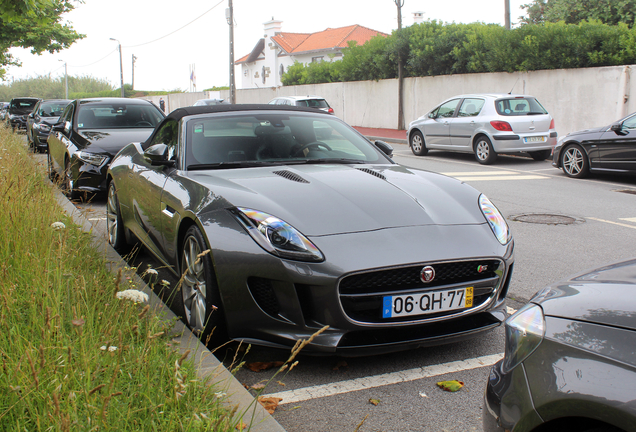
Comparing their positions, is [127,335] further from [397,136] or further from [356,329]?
[397,136]

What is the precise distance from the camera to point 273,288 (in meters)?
3.09

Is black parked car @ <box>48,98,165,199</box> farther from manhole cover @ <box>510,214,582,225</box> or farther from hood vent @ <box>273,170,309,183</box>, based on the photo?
manhole cover @ <box>510,214,582,225</box>

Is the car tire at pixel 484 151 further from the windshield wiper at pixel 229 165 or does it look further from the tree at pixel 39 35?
the tree at pixel 39 35

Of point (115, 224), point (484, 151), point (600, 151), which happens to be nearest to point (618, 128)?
point (600, 151)

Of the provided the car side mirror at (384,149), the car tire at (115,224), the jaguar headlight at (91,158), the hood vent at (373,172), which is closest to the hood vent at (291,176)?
the hood vent at (373,172)

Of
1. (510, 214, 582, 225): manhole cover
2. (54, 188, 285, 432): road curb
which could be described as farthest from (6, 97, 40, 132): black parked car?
(54, 188, 285, 432): road curb

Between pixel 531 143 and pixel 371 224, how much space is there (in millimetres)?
12189

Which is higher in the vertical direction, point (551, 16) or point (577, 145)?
point (551, 16)

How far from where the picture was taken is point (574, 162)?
39.6ft

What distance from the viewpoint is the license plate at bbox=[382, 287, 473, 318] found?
10.0 ft

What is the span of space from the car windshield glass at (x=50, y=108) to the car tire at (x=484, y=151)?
14765mm

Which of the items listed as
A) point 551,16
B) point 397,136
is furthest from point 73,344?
point 551,16

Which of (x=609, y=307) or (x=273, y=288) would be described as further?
(x=273, y=288)

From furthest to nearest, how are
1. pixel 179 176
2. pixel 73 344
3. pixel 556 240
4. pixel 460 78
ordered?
pixel 460 78 < pixel 556 240 < pixel 179 176 < pixel 73 344
